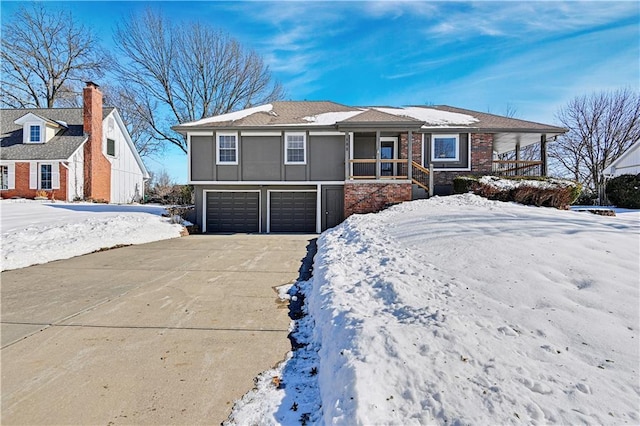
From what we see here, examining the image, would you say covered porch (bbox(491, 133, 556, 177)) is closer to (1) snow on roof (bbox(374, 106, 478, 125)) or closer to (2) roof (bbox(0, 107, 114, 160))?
(1) snow on roof (bbox(374, 106, 478, 125))

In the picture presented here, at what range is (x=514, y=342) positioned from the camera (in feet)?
8.13

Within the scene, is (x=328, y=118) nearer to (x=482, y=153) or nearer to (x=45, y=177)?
(x=482, y=153)

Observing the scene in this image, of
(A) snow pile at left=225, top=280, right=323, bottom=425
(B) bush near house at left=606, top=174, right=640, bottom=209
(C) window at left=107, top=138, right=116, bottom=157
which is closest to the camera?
(A) snow pile at left=225, top=280, right=323, bottom=425

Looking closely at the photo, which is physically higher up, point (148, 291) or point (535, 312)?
point (535, 312)

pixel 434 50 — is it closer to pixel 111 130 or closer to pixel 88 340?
pixel 88 340

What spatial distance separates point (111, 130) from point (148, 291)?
21.6m

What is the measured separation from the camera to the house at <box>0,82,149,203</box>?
59.4ft

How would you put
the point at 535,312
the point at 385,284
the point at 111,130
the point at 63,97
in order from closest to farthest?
the point at 535,312, the point at 385,284, the point at 111,130, the point at 63,97

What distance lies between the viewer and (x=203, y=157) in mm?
13070

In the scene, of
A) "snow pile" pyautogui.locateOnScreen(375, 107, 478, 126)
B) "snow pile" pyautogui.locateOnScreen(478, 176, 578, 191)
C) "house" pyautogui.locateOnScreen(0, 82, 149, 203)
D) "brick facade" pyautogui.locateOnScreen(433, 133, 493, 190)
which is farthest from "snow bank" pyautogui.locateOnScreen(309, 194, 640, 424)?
"house" pyautogui.locateOnScreen(0, 82, 149, 203)

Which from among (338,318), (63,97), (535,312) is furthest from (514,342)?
(63,97)

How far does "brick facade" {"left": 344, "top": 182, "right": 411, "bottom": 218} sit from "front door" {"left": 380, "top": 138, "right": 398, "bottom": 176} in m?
2.23

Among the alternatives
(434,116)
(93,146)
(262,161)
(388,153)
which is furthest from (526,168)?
(93,146)

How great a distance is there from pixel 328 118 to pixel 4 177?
20.0m
